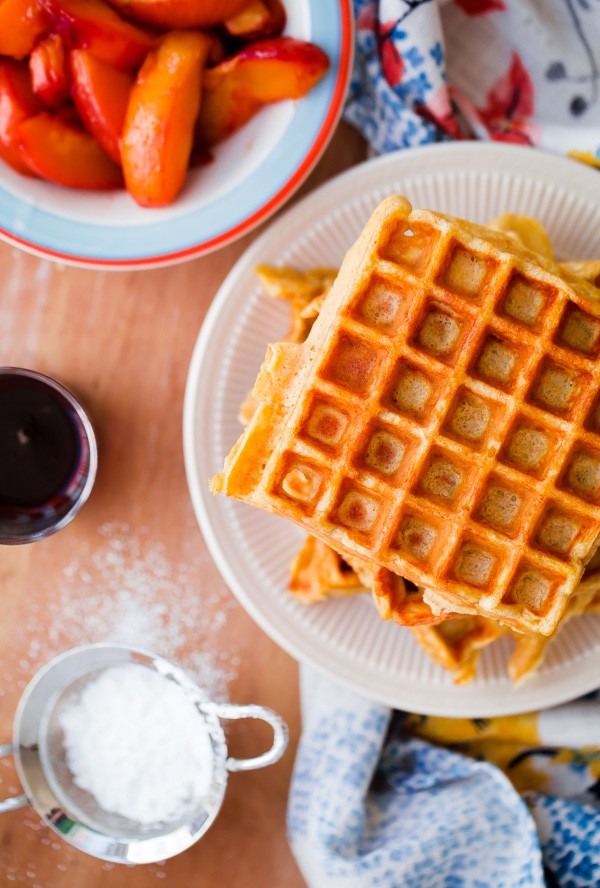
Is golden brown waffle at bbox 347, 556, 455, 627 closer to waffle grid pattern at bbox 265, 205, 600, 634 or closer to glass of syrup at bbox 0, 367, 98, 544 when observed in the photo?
waffle grid pattern at bbox 265, 205, 600, 634

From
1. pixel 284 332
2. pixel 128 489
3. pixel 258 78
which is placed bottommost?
pixel 128 489

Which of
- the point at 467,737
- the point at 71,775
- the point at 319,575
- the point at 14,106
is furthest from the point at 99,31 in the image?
the point at 467,737

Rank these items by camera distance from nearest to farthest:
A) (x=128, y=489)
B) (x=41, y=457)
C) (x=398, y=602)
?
(x=398, y=602)
(x=41, y=457)
(x=128, y=489)

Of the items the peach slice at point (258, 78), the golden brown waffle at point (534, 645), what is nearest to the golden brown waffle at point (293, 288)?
the peach slice at point (258, 78)

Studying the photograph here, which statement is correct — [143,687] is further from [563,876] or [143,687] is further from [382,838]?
[563,876]

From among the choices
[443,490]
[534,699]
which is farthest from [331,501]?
[534,699]

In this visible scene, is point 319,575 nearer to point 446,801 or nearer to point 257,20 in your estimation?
point 446,801

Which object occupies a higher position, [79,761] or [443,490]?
[443,490]
